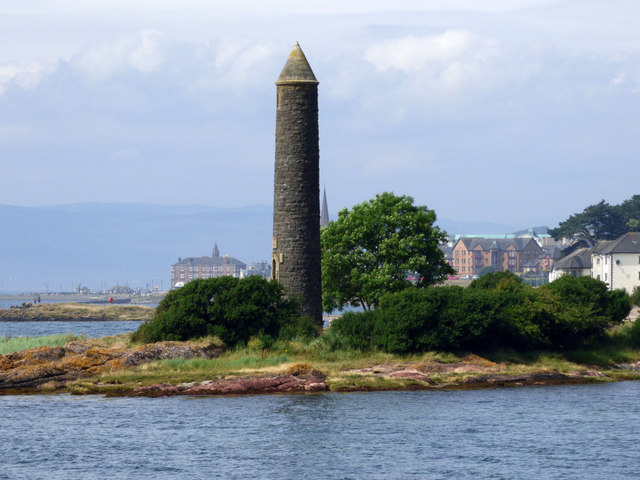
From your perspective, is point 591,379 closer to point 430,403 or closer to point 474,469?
point 430,403

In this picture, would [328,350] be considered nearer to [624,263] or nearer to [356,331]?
[356,331]

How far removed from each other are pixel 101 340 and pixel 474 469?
30.6 m

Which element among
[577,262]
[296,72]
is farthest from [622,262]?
[296,72]

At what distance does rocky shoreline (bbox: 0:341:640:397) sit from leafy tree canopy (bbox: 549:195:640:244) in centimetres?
13357

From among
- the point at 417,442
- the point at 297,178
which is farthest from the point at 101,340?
the point at 417,442

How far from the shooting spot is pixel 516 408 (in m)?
41.6

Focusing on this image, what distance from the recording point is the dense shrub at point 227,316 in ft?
170

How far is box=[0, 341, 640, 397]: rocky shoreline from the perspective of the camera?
44.9 meters

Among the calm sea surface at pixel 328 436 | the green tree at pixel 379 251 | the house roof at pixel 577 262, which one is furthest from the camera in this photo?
the house roof at pixel 577 262

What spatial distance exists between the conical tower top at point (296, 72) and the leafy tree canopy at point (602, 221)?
443 feet

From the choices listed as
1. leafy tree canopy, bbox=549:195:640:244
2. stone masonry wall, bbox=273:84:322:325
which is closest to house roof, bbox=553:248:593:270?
leafy tree canopy, bbox=549:195:640:244

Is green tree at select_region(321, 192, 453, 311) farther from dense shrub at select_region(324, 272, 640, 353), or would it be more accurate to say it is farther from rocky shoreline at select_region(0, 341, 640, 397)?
rocky shoreline at select_region(0, 341, 640, 397)

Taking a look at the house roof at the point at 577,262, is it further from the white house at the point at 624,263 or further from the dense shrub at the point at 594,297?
the dense shrub at the point at 594,297

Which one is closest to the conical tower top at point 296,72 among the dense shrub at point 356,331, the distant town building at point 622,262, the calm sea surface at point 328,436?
the dense shrub at point 356,331
